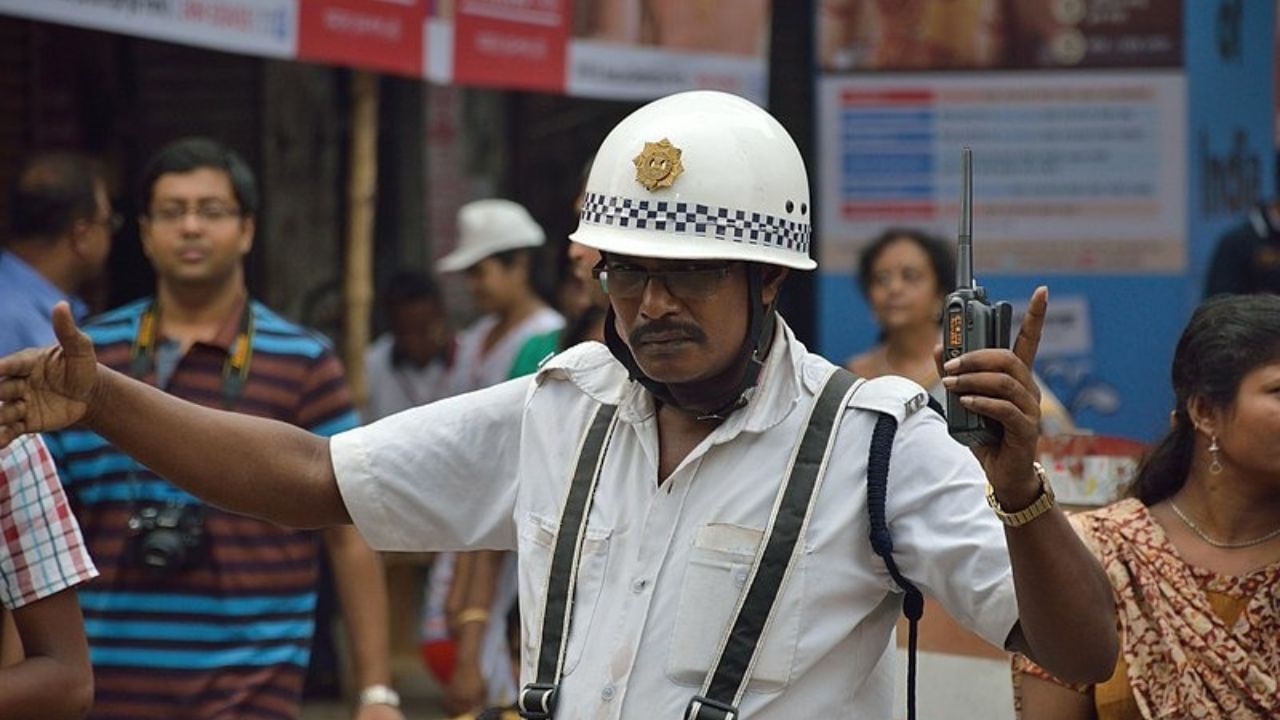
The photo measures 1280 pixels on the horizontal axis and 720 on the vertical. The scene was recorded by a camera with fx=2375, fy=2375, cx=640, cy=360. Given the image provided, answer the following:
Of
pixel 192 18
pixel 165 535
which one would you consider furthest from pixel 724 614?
pixel 192 18

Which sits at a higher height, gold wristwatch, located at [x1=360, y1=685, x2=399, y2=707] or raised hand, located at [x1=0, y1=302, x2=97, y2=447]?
raised hand, located at [x1=0, y1=302, x2=97, y2=447]

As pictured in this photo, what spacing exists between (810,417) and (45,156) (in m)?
3.78

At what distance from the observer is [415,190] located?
12.5 meters

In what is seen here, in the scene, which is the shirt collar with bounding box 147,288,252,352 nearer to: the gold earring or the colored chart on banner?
the gold earring

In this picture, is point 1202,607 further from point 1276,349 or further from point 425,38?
point 425,38

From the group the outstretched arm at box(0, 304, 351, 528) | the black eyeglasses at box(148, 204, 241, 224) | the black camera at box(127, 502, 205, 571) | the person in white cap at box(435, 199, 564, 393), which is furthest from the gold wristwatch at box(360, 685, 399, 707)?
the person in white cap at box(435, 199, 564, 393)

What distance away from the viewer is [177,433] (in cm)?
379

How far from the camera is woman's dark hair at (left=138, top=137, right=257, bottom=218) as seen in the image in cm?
612

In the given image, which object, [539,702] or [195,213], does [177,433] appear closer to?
[539,702]

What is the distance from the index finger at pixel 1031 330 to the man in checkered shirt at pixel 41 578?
1.85 metres

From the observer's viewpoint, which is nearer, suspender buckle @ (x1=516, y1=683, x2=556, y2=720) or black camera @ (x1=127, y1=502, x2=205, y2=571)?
suspender buckle @ (x1=516, y1=683, x2=556, y2=720)

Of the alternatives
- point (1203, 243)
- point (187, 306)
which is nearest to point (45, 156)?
point (187, 306)

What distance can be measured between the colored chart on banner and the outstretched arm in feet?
19.5

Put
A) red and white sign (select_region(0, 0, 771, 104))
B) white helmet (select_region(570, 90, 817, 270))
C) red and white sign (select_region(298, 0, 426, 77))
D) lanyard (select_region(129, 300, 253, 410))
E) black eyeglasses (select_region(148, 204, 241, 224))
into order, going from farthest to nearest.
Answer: red and white sign (select_region(298, 0, 426, 77))
red and white sign (select_region(0, 0, 771, 104))
black eyeglasses (select_region(148, 204, 241, 224))
lanyard (select_region(129, 300, 253, 410))
white helmet (select_region(570, 90, 817, 270))
